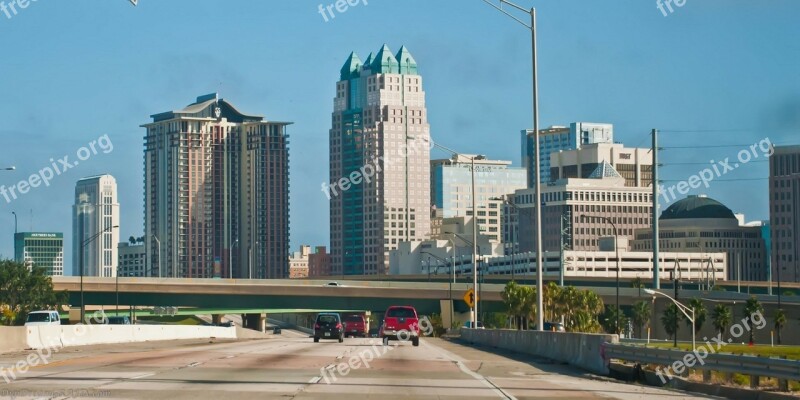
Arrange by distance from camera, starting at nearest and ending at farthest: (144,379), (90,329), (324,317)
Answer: (144,379) < (90,329) < (324,317)

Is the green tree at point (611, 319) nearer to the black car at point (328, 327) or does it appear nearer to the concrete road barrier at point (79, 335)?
the black car at point (328, 327)

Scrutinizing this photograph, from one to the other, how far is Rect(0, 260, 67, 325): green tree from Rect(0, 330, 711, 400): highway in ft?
358

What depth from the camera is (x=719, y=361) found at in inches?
1074

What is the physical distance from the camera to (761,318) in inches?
4766

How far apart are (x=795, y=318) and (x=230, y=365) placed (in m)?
103

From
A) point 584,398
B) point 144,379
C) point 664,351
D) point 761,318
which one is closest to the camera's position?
point 584,398

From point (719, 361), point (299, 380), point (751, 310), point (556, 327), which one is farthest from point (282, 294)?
point (719, 361)

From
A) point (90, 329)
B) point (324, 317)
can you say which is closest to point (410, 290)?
point (324, 317)

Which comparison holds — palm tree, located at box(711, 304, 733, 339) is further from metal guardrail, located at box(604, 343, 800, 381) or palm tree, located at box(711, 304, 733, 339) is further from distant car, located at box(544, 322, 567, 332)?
Answer: metal guardrail, located at box(604, 343, 800, 381)

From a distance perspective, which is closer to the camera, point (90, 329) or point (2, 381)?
point (2, 381)

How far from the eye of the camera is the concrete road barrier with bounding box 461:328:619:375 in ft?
114

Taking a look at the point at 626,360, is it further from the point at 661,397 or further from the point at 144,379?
the point at 144,379

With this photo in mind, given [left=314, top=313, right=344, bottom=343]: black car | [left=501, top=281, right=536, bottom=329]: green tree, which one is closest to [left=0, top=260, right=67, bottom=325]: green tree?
[left=501, top=281, right=536, bottom=329]: green tree

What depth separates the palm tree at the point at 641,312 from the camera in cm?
13525
